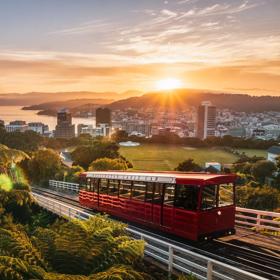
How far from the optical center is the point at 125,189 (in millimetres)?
18703

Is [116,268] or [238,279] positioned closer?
[116,268]

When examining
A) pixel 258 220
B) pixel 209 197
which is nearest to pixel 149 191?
pixel 209 197

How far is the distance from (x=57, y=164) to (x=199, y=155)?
93245 mm

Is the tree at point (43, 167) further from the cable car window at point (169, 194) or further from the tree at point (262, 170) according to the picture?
the tree at point (262, 170)

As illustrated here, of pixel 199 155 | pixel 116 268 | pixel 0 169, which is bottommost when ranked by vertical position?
pixel 199 155

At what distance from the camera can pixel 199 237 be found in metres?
14.1

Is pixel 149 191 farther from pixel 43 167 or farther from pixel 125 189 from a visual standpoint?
pixel 43 167

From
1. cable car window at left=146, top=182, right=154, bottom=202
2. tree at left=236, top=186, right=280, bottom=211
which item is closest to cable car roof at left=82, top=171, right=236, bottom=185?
cable car window at left=146, top=182, right=154, bottom=202

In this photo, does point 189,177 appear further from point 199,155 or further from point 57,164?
point 199,155

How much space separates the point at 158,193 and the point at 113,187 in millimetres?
4577

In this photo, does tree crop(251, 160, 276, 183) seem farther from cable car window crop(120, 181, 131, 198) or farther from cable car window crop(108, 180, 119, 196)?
cable car window crop(120, 181, 131, 198)

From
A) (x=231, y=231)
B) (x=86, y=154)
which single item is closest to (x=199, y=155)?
(x=86, y=154)

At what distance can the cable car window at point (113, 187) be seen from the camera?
64.5 ft

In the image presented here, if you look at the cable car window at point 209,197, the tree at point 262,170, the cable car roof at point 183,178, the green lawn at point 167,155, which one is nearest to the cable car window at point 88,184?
the cable car roof at point 183,178
